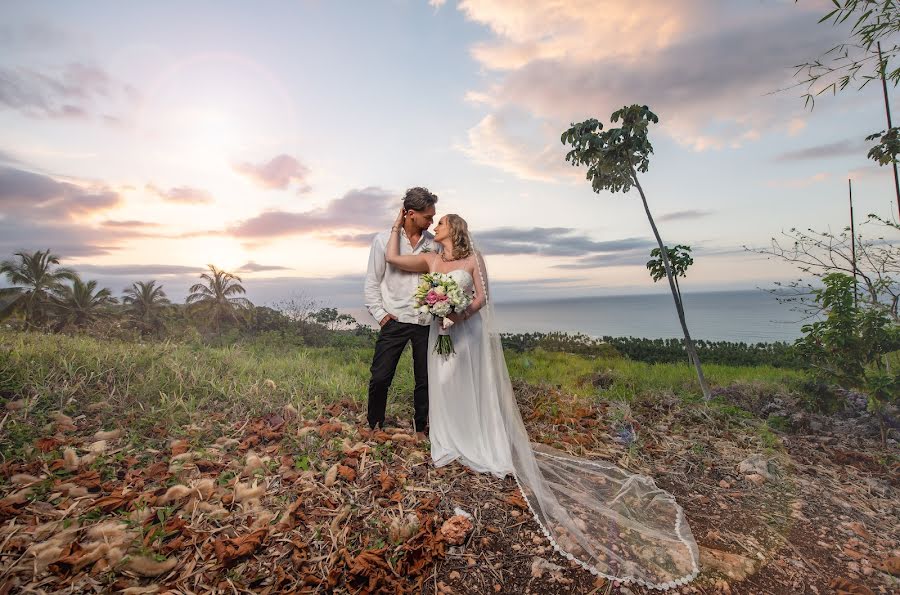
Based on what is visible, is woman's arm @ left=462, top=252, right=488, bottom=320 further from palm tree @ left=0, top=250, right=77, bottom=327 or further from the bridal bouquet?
palm tree @ left=0, top=250, right=77, bottom=327

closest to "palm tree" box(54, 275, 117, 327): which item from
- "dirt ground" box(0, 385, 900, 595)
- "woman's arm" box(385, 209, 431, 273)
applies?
"dirt ground" box(0, 385, 900, 595)

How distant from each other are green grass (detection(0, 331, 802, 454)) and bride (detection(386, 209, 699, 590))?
146 centimetres

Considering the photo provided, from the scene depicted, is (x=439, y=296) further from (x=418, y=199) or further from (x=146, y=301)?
(x=146, y=301)

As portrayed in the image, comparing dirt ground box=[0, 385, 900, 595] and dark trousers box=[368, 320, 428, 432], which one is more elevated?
dark trousers box=[368, 320, 428, 432]

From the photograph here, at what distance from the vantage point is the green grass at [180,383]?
18.2ft

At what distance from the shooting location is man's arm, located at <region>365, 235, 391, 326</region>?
5.60 metres

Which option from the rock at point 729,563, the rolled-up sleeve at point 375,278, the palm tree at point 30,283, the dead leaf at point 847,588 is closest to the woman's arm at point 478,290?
the rolled-up sleeve at point 375,278

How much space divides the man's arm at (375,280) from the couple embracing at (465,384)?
0.01 metres

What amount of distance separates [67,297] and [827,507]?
55.9 ft

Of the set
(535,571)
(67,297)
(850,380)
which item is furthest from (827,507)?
(67,297)

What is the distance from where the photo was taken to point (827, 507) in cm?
487

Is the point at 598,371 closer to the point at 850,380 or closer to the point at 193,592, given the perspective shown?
the point at 850,380

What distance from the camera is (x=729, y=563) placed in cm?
384

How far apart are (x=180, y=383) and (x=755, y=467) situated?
721cm
